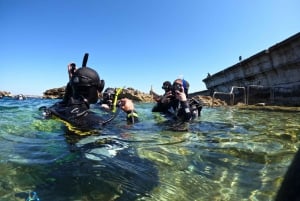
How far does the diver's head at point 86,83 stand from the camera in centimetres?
457

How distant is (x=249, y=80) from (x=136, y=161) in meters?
19.0

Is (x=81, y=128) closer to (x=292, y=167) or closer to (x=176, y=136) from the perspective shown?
(x=176, y=136)

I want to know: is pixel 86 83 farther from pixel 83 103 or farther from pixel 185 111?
pixel 185 111

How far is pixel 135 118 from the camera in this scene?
592cm

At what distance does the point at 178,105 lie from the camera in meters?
7.34

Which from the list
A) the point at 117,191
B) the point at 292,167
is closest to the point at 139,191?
the point at 117,191

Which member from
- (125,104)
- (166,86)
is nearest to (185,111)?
(125,104)

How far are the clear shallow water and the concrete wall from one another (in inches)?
442

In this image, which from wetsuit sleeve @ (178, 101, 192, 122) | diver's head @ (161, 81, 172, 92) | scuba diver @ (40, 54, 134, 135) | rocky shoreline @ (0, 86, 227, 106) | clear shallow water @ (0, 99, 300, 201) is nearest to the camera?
clear shallow water @ (0, 99, 300, 201)

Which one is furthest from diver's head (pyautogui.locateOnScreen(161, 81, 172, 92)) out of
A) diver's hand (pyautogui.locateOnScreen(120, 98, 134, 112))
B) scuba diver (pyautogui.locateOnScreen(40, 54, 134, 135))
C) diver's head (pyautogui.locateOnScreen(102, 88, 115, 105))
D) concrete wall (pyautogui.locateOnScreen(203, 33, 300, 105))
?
concrete wall (pyautogui.locateOnScreen(203, 33, 300, 105))

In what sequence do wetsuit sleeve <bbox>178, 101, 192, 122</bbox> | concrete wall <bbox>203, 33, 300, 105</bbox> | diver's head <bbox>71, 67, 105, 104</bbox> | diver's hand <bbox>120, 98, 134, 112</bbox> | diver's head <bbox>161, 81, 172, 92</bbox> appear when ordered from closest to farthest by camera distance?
diver's head <bbox>71, 67, 105, 104</bbox>
diver's hand <bbox>120, 98, 134, 112</bbox>
wetsuit sleeve <bbox>178, 101, 192, 122</bbox>
diver's head <bbox>161, 81, 172, 92</bbox>
concrete wall <bbox>203, 33, 300, 105</bbox>

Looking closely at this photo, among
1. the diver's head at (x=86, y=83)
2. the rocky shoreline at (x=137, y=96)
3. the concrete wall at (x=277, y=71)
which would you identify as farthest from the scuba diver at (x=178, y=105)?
the concrete wall at (x=277, y=71)

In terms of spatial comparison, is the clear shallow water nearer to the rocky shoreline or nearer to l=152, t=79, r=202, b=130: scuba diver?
l=152, t=79, r=202, b=130: scuba diver

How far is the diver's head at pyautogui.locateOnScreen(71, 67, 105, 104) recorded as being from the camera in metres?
4.57
